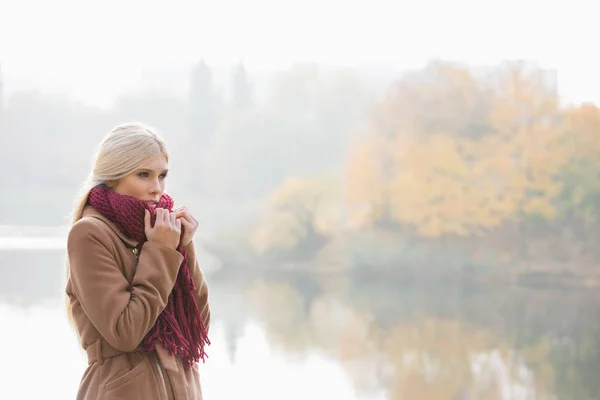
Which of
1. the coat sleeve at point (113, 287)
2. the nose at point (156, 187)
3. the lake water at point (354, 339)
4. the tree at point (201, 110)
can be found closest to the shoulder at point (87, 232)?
the coat sleeve at point (113, 287)

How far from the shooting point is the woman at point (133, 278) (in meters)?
1.06

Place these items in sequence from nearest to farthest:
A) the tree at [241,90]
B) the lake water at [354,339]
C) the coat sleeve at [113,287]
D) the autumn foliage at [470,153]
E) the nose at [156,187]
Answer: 1. the coat sleeve at [113,287]
2. the nose at [156,187]
3. the lake water at [354,339]
4. the autumn foliage at [470,153]
5. the tree at [241,90]

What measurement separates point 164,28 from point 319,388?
1847mm

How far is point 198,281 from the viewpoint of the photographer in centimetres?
121

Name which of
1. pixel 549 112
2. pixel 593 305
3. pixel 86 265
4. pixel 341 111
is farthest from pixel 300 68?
pixel 86 265

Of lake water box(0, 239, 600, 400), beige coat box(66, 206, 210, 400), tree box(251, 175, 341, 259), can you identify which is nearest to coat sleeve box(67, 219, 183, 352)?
beige coat box(66, 206, 210, 400)

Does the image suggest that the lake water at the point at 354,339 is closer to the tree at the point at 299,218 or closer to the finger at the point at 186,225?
the tree at the point at 299,218

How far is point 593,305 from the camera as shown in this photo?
3.83 metres

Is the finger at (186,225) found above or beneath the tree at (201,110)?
beneath

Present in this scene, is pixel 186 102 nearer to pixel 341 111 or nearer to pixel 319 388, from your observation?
pixel 341 111

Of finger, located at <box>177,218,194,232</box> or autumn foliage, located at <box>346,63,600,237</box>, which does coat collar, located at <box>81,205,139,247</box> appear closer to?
finger, located at <box>177,218,194,232</box>

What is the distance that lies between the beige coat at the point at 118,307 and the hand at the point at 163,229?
0.04 feet

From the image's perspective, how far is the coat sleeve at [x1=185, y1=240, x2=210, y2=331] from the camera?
3.92 ft

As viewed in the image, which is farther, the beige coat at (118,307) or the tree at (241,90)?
the tree at (241,90)
